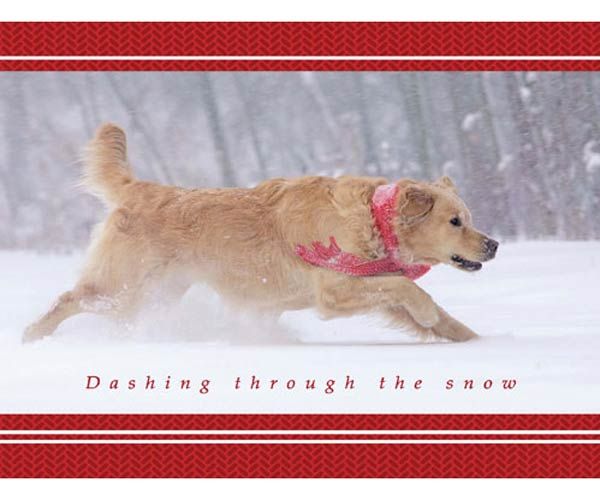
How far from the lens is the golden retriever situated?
18.7 feet

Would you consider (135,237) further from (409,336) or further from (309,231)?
(409,336)

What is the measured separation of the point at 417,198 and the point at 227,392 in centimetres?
191

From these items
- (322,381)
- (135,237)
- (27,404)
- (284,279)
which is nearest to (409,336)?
(284,279)

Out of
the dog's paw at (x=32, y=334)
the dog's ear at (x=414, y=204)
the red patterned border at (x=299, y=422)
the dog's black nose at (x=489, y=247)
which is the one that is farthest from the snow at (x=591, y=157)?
the dog's paw at (x=32, y=334)

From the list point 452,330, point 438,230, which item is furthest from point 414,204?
point 452,330

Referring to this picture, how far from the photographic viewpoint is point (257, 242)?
19.8ft

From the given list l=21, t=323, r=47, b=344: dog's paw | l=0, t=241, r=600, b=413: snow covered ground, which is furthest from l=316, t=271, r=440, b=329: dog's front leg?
l=21, t=323, r=47, b=344: dog's paw

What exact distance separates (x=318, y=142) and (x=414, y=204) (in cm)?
260

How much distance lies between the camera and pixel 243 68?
5.04 metres

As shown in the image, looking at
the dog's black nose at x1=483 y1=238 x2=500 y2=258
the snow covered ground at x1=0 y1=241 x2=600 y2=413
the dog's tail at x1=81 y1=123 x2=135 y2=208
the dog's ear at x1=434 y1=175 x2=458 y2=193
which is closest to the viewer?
the snow covered ground at x1=0 y1=241 x2=600 y2=413

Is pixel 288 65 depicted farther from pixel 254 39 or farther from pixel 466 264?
pixel 466 264

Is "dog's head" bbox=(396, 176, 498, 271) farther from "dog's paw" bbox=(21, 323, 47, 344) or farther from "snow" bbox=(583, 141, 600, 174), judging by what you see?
"dog's paw" bbox=(21, 323, 47, 344)

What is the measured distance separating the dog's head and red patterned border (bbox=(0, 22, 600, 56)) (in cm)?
105

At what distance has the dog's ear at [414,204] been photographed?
5609mm
